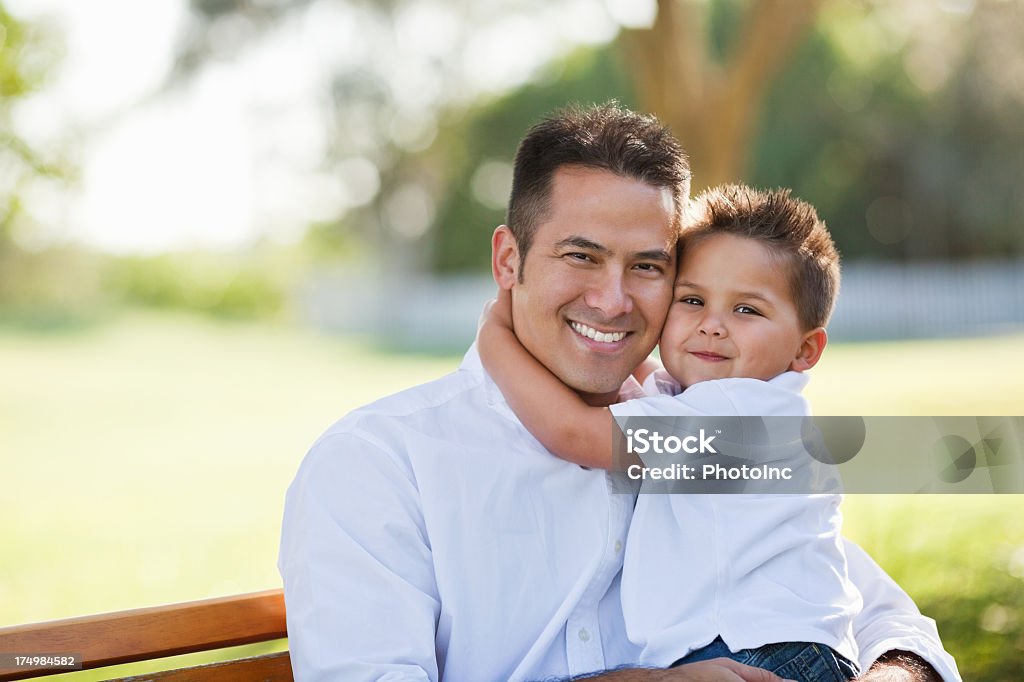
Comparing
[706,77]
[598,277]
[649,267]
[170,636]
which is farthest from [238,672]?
[706,77]

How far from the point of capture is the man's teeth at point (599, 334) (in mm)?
2678

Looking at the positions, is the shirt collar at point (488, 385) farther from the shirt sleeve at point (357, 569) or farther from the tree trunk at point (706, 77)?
the tree trunk at point (706, 77)

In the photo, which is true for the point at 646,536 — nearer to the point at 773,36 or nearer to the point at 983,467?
the point at 983,467

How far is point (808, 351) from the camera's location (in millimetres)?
2867

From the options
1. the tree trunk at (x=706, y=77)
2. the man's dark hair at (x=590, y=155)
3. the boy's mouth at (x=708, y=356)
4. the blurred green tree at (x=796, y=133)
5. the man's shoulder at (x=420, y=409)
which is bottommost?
the man's shoulder at (x=420, y=409)

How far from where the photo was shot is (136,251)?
3031 cm

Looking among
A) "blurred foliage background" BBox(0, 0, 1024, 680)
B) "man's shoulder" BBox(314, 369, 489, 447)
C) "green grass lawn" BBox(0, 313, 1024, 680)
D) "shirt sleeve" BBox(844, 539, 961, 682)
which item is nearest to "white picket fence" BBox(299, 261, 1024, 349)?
"blurred foliage background" BBox(0, 0, 1024, 680)

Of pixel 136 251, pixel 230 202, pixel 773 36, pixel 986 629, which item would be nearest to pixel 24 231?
pixel 136 251

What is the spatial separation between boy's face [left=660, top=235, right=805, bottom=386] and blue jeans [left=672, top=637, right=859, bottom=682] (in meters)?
0.68

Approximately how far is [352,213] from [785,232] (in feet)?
111

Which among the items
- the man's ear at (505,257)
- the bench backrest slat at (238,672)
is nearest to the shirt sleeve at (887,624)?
the man's ear at (505,257)

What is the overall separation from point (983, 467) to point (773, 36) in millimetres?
5998

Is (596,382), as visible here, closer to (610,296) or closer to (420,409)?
(610,296)

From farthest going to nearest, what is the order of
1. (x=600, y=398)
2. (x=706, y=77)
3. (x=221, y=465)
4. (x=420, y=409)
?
(x=221, y=465)
(x=706, y=77)
(x=600, y=398)
(x=420, y=409)
